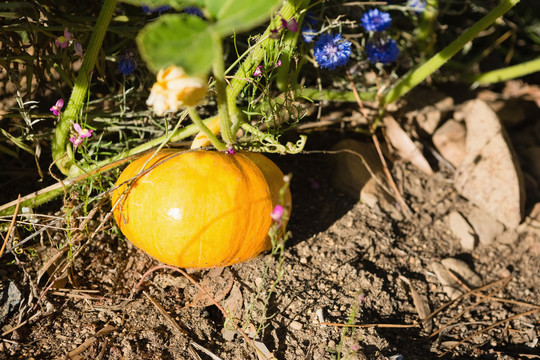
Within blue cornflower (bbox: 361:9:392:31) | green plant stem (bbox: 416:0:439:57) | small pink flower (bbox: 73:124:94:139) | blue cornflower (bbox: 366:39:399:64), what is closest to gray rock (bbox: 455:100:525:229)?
green plant stem (bbox: 416:0:439:57)

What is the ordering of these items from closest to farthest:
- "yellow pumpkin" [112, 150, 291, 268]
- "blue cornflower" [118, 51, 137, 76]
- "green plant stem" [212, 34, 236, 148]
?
"green plant stem" [212, 34, 236, 148], "yellow pumpkin" [112, 150, 291, 268], "blue cornflower" [118, 51, 137, 76]

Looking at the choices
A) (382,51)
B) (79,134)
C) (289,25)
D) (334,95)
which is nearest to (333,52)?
(334,95)

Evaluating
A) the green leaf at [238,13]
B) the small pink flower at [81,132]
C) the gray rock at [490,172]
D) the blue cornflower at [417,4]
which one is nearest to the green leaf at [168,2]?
the green leaf at [238,13]

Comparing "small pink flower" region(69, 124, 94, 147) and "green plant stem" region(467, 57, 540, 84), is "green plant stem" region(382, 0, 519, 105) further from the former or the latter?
"small pink flower" region(69, 124, 94, 147)

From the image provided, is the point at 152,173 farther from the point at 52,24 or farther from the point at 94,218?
the point at 52,24

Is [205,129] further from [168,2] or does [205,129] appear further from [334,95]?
[334,95]

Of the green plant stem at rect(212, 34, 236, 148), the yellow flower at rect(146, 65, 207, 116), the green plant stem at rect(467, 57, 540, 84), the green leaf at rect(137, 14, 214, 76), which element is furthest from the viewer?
the green plant stem at rect(467, 57, 540, 84)
